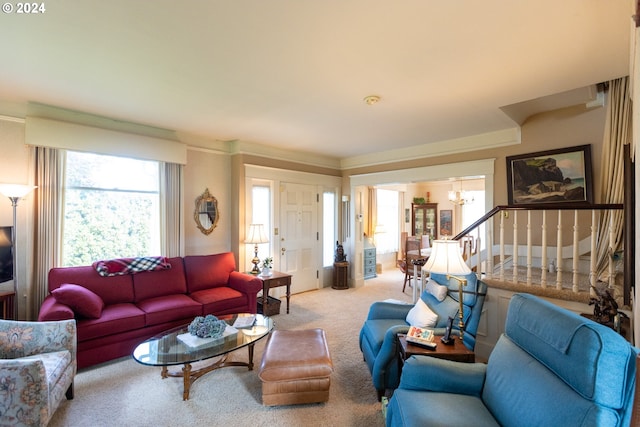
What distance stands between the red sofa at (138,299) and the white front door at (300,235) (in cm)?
126

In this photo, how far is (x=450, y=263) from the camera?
2.18 metres

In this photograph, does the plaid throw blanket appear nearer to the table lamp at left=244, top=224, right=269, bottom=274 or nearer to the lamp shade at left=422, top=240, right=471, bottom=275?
the table lamp at left=244, top=224, right=269, bottom=274

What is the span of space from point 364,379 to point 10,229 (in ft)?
12.1

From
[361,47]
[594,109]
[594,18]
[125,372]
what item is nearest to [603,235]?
[594,109]

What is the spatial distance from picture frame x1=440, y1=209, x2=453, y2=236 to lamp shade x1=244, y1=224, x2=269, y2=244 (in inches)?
228

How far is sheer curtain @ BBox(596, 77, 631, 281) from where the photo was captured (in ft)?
8.82

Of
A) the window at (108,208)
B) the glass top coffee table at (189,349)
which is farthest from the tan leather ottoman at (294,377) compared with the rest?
the window at (108,208)

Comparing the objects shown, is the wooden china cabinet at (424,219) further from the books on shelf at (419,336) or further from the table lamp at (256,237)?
the books on shelf at (419,336)

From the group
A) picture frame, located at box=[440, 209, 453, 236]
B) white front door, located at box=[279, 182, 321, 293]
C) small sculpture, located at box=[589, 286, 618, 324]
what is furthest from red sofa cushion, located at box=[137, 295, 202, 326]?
picture frame, located at box=[440, 209, 453, 236]

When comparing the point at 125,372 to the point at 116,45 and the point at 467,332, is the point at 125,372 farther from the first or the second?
the point at 467,332

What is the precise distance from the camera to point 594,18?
1712 millimetres

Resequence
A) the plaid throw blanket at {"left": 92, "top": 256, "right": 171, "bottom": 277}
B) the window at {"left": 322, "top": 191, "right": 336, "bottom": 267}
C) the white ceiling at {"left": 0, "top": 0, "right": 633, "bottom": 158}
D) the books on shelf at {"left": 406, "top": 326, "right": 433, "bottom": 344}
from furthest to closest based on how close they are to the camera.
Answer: the window at {"left": 322, "top": 191, "right": 336, "bottom": 267}, the plaid throw blanket at {"left": 92, "top": 256, "right": 171, "bottom": 277}, the books on shelf at {"left": 406, "top": 326, "right": 433, "bottom": 344}, the white ceiling at {"left": 0, "top": 0, "right": 633, "bottom": 158}

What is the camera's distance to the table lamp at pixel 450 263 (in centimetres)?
216

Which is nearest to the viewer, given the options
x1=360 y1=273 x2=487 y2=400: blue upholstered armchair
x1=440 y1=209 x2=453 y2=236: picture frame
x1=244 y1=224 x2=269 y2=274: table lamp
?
x1=360 y1=273 x2=487 y2=400: blue upholstered armchair
